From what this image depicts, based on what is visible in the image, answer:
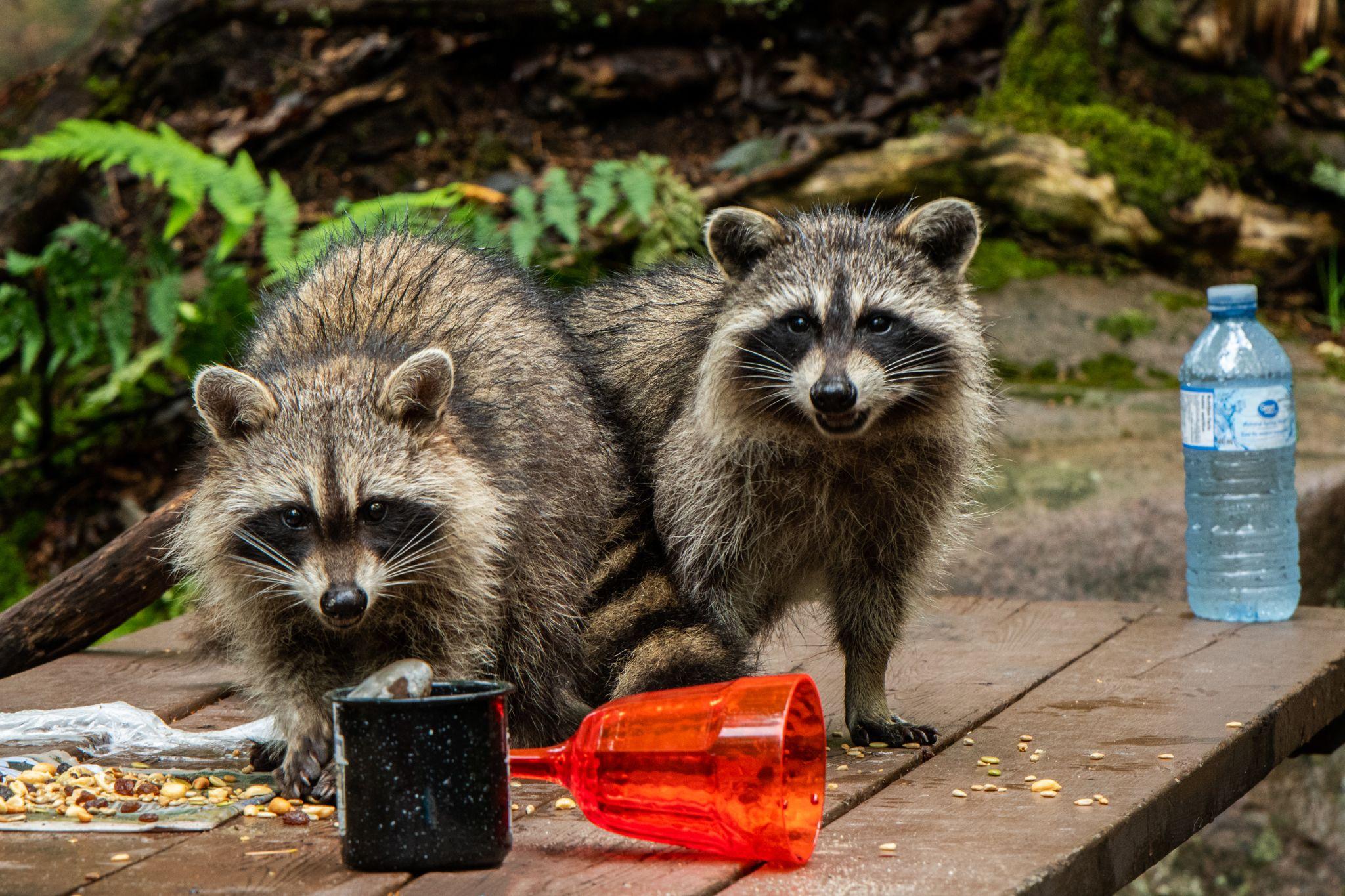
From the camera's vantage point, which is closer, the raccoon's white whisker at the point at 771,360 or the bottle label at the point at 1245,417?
the raccoon's white whisker at the point at 771,360

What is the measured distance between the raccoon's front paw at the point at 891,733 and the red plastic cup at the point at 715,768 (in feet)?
2.64

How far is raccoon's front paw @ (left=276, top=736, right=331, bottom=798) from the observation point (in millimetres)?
2715

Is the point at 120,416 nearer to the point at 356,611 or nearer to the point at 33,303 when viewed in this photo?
the point at 33,303

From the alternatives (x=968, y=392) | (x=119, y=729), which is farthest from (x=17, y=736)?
(x=968, y=392)

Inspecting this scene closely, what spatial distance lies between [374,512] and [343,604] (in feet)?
0.82

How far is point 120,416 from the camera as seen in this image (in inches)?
247

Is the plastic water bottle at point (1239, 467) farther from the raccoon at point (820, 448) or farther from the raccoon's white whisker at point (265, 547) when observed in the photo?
the raccoon's white whisker at point (265, 547)

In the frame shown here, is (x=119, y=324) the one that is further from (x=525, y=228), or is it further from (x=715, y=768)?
(x=715, y=768)

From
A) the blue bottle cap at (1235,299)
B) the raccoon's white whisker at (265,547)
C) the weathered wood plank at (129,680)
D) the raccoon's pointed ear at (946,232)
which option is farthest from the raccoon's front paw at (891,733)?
the blue bottle cap at (1235,299)

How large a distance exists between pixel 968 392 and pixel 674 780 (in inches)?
52.7

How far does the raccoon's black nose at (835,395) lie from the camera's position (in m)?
2.91

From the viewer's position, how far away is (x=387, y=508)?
282 cm

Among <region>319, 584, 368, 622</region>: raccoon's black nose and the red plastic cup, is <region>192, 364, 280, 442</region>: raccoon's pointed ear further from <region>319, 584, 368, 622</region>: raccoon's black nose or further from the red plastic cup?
the red plastic cup

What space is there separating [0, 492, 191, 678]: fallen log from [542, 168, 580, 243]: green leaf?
2236 millimetres
